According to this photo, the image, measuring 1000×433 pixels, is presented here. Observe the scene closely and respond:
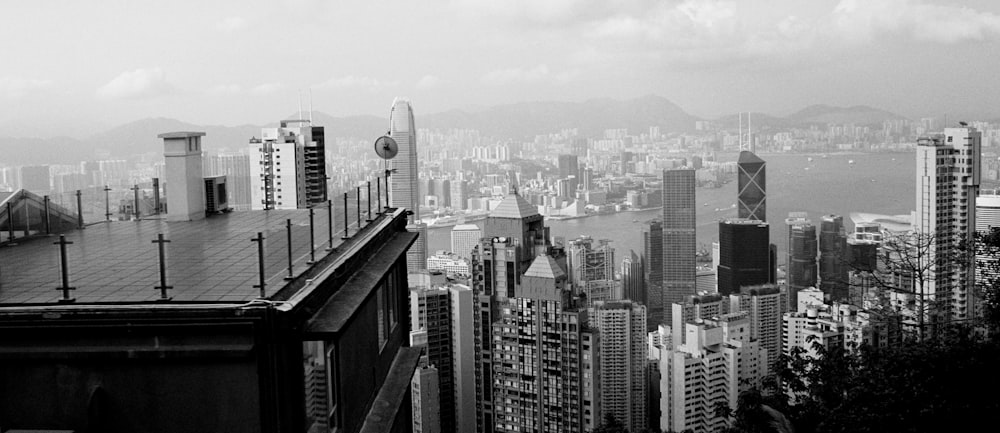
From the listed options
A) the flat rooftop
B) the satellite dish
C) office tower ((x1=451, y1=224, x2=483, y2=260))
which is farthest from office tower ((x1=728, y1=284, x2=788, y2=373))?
the flat rooftop

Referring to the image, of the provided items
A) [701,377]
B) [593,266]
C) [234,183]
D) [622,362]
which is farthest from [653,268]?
[234,183]

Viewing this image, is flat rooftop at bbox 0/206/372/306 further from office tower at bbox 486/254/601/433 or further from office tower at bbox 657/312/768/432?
office tower at bbox 486/254/601/433

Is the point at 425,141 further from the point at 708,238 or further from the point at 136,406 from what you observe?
the point at 136,406

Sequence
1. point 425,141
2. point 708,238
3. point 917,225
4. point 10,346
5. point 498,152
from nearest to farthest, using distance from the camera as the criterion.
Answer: point 10,346, point 917,225, point 425,141, point 498,152, point 708,238

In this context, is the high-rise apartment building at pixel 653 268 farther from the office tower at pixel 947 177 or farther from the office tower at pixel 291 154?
the office tower at pixel 291 154

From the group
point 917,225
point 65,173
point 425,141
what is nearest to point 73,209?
point 65,173

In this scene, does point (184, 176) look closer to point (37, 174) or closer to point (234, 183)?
point (234, 183)
